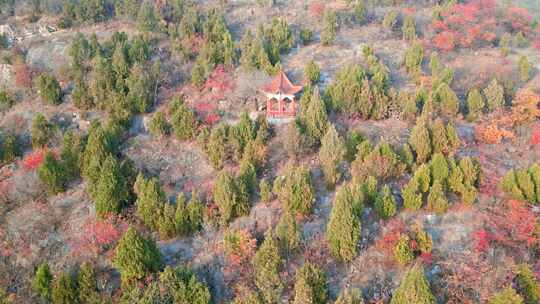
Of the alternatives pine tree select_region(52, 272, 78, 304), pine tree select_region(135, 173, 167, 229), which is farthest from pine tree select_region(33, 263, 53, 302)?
pine tree select_region(135, 173, 167, 229)

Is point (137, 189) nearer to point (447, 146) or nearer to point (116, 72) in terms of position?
point (116, 72)

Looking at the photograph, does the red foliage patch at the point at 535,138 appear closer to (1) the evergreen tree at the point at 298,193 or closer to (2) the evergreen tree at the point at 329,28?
A: (1) the evergreen tree at the point at 298,193

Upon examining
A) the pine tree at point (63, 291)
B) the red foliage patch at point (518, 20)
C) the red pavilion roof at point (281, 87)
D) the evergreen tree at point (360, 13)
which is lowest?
the pine tree at point (63, 291)

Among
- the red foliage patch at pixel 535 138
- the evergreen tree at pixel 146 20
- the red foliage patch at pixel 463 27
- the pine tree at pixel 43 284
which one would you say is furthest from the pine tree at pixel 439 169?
the evergreen tree at pixel 146 20

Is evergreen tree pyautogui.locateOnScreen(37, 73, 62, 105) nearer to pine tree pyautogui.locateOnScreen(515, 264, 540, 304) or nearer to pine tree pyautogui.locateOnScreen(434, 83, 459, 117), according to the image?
pine tree pyautogui.locateOnScreen(434, 83, 459, 117)

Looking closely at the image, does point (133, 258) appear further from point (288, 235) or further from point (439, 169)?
point (439, 169)

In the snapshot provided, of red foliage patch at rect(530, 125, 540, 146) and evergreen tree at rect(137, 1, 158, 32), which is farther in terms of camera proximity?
evergreen tree at rect(137, 1, 158, 32)
